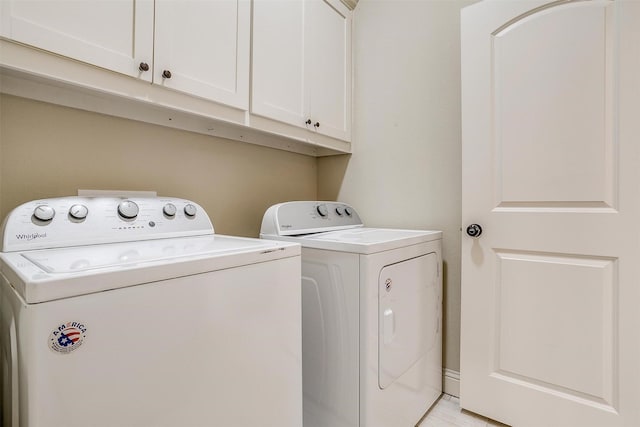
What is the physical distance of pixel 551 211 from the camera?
55.7 inches

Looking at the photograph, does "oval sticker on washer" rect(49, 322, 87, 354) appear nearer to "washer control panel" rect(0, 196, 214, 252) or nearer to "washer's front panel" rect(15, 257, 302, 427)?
"washer's front panel" rect(15, 257, 302, 427)

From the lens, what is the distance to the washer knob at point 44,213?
0.94 m

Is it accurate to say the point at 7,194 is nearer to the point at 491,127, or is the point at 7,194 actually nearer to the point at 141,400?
the point at 141,400

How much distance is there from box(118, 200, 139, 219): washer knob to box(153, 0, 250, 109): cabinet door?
432 millimetres

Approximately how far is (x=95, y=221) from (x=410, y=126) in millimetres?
1632

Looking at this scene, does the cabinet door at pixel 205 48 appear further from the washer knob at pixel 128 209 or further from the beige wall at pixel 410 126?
the beige wall at pixel 410 126

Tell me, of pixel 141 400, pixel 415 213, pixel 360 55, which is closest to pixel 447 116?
pixel 415 213

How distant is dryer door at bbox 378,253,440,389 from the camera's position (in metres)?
1.26

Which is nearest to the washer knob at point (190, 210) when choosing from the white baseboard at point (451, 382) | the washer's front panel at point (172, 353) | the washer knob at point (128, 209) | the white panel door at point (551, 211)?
the washer knob at point (128, 209)

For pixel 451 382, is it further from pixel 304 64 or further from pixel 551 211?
pixel 304 64

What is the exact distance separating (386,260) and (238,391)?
698 millimetres

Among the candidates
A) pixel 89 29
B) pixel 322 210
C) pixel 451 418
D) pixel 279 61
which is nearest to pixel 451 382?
pixel 451 418

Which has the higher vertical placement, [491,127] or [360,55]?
[360,55]

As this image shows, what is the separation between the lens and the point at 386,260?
4.17ft
